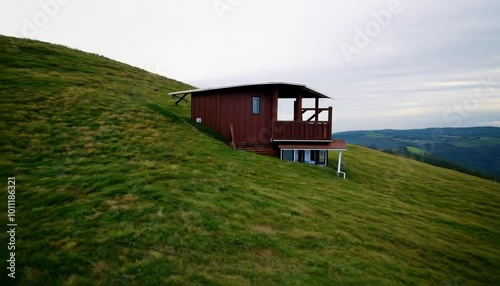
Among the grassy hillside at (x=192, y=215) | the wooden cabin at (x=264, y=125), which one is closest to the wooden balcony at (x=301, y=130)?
the wooden cabin at (x=264, y=125)

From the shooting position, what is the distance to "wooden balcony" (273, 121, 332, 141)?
28.9 metres

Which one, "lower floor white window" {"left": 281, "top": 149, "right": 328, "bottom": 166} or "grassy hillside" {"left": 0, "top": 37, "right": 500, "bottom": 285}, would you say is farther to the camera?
"lower floor white window" {"left": 281, "top": 149, "right": 328, "bottom": 166}

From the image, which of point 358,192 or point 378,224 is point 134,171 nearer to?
point 378,224

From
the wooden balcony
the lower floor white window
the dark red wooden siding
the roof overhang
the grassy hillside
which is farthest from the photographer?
the lower floor white window

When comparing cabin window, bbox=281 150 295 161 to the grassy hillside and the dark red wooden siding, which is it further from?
the grassy hillside

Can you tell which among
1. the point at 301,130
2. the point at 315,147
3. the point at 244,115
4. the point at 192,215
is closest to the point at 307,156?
the point at 315,147

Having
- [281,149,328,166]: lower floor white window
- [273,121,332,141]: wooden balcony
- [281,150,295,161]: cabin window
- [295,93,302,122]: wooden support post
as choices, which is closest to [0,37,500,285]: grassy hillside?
[281,149,328,166]: lower floor white window

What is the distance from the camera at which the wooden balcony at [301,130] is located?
28.9 metres

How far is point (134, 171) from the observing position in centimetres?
1764

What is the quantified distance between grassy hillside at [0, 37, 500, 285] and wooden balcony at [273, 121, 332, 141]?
129 inches

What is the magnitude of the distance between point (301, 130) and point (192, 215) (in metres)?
18.0

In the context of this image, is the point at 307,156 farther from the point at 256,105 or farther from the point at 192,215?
the point at 192,215

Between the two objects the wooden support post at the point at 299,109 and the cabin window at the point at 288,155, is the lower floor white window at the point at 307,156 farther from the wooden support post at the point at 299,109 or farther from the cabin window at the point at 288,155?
the wooden support post at the point at 299,109

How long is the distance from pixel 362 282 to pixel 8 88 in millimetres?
33271
